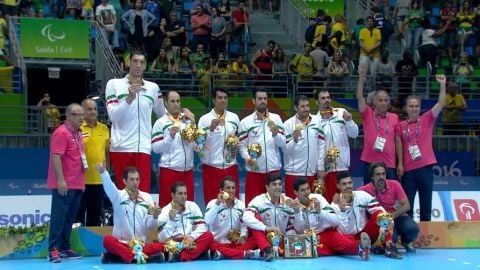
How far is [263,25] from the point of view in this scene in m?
26.6

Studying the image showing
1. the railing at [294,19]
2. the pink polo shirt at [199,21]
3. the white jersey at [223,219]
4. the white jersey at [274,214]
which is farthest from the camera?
the railing at [294,19]

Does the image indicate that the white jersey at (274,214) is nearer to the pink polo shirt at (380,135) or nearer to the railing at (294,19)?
the pink polo shirt at (380,135)

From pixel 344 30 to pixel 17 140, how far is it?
28.9ft

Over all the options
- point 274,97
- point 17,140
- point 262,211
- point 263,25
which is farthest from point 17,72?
point 262,211

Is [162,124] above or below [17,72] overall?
below

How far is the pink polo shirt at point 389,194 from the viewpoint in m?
12.8

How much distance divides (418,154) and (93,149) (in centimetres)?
449

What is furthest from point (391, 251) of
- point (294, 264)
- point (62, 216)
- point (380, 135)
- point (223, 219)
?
point (62, 216)

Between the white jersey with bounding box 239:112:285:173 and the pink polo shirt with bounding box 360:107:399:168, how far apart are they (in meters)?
1.23

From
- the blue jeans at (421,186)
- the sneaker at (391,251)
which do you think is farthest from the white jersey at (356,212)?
the blue jeans at (421,186)

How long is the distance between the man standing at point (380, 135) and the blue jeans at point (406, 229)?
0.78 meters

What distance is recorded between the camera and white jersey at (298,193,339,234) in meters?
12.5

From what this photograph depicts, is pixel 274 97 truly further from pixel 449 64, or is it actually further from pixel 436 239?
pixel 436 239

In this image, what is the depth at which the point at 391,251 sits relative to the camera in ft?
40.5
